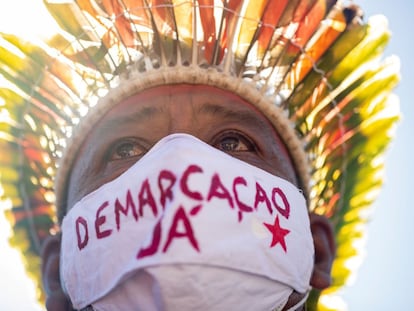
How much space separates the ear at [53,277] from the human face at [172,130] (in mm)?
274

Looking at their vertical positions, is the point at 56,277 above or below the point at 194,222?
below

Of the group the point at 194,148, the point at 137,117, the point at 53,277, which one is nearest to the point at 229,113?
the point at 137,117

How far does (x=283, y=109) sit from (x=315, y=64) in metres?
0.31

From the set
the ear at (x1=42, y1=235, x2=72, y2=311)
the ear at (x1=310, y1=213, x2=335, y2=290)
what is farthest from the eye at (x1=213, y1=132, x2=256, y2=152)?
the ear at (x1=42, y1=235, x2=72, y2=311)

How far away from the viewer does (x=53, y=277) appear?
265 centimetres

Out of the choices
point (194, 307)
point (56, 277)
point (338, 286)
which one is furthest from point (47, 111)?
point (338, 286)

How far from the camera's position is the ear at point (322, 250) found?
102 inches

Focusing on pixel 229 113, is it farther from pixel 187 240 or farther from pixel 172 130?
pixel 187 240

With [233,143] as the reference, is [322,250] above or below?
below

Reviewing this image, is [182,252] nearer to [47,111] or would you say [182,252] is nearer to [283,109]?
[283,109]

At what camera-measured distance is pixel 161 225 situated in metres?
1.74

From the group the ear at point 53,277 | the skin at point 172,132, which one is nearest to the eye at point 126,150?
the skin at point 172,132

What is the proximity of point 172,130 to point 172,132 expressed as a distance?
1cm

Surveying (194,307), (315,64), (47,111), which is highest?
(315,64)
